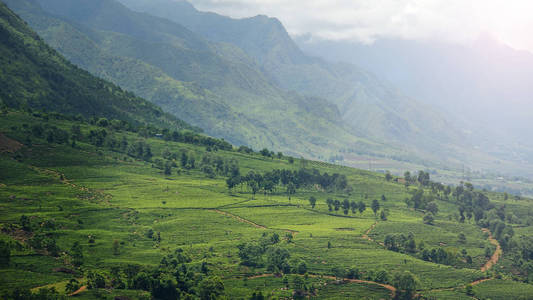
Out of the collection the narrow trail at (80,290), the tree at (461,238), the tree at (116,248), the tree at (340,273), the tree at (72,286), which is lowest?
the narrow trail at (80,290)

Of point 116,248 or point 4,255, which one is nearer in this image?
point 4,255

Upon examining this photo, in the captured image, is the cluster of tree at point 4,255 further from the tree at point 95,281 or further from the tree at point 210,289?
the tree at point 210,289

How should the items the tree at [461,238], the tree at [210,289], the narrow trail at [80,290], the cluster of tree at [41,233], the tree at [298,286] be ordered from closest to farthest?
the narrow trail at [80,290]
the tree at [210,289]
the cluster of tree at [41,233]
the tree at [298,286]
the tree at [461,238]

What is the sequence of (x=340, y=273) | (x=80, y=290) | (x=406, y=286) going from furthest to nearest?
1. (x=340, y=273)
2. (x=406, y=286)
3. (x=80, y=290)

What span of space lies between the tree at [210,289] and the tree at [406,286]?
54912 mm

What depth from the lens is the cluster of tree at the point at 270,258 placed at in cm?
14200

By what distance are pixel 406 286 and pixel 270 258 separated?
41.7 m

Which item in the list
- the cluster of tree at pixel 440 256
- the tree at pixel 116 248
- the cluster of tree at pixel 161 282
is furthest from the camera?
the cluster of tree at pixel 440 256

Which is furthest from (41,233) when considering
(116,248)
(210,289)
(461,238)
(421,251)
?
(461,238)

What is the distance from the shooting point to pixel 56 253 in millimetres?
122438

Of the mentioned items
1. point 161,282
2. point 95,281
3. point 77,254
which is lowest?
point 95,281

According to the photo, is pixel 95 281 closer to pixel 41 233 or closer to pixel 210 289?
pixel 210 289

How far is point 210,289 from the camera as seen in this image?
117m

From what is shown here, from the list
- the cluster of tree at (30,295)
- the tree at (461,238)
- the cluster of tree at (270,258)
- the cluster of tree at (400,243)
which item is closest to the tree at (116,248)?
the cluster of tree at (30,295)
